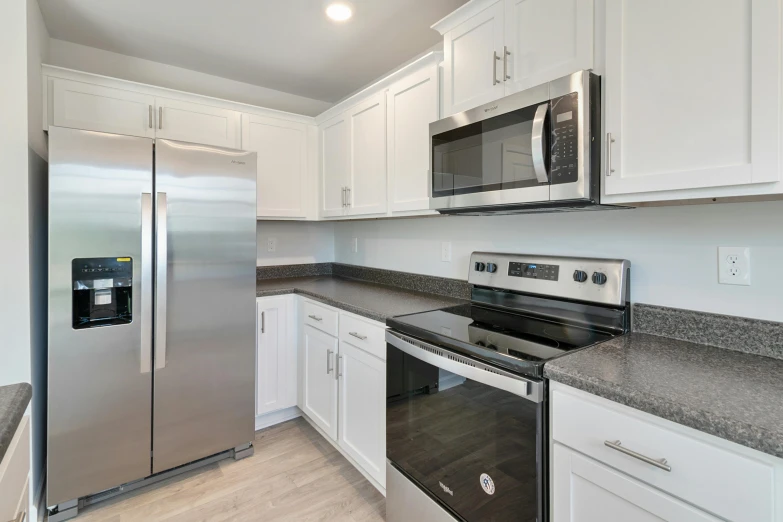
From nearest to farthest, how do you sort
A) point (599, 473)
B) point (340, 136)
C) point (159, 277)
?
point (599, 473) → point (159, 277) → point (340, 136)

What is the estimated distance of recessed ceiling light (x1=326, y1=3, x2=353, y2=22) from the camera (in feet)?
6.44

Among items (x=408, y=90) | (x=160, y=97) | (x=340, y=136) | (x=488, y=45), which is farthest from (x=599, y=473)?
(x=160, y=97)

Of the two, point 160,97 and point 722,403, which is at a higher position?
point 160,97

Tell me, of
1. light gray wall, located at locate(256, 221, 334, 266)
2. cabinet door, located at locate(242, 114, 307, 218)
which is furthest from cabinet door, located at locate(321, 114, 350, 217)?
light gray wall, located at locate(256, 221, 334, 266)

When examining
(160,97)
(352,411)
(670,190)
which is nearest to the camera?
(670,190)

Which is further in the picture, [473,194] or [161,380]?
[161,380]

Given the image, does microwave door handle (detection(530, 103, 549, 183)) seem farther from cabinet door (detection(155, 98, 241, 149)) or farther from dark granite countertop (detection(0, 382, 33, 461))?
cabinet door (detection(155, 98, 241, 149))

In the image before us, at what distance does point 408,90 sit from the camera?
6.66 feet

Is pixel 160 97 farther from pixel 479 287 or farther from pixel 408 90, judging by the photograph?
pixel 479 287

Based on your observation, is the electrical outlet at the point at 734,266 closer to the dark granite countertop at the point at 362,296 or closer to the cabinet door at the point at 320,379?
the dark granite countertop at the point at 362,296

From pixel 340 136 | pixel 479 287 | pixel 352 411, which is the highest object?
pixel 340 136

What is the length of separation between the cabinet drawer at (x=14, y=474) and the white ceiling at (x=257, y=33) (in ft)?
6.65

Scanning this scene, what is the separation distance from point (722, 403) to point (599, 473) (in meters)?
0.32

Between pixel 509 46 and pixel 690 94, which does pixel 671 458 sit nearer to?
pixel 690 94
